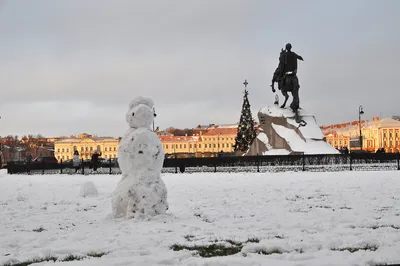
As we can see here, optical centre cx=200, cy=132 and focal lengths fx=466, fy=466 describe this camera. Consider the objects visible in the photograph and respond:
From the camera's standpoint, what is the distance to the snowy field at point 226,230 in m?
5.98

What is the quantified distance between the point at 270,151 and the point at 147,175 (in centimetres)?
2157

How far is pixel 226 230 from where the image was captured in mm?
8062

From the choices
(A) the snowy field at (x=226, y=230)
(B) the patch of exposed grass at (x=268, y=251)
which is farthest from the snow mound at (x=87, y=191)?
(B) the patch of exposed grass at (x=268, y=251)

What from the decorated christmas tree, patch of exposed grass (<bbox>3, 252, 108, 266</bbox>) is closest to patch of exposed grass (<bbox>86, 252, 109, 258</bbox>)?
patch of exposed grass (<bbox>3, 252, 108, 266</bbox>)

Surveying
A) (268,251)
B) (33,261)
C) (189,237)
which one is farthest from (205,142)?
(33,261)

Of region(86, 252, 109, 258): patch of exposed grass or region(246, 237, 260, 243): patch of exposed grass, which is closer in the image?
region(86, 252, 109, 258): patch of exposed grass

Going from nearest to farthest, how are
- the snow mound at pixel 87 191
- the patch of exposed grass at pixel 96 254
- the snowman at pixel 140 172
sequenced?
1. the patch of exposed grass at pixel 96 254
2. the snowman at pixel 140 172
3. the snow mound at pixel 87 191

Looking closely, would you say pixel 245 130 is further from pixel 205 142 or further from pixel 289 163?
pixel 205 142

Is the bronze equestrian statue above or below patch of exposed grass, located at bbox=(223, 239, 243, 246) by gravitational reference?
above

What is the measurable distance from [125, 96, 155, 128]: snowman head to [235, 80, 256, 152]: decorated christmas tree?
4001cm

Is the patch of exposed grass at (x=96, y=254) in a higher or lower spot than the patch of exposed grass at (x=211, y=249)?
lower

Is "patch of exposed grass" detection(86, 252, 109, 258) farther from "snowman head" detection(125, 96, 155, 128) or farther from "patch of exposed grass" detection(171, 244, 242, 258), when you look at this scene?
"snowman head" detection(125, 96, 155, 128)

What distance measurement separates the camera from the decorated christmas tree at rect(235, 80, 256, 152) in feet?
164

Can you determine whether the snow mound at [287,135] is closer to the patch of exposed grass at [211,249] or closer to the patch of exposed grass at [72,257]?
the patch of exposed grass at [211,249]
